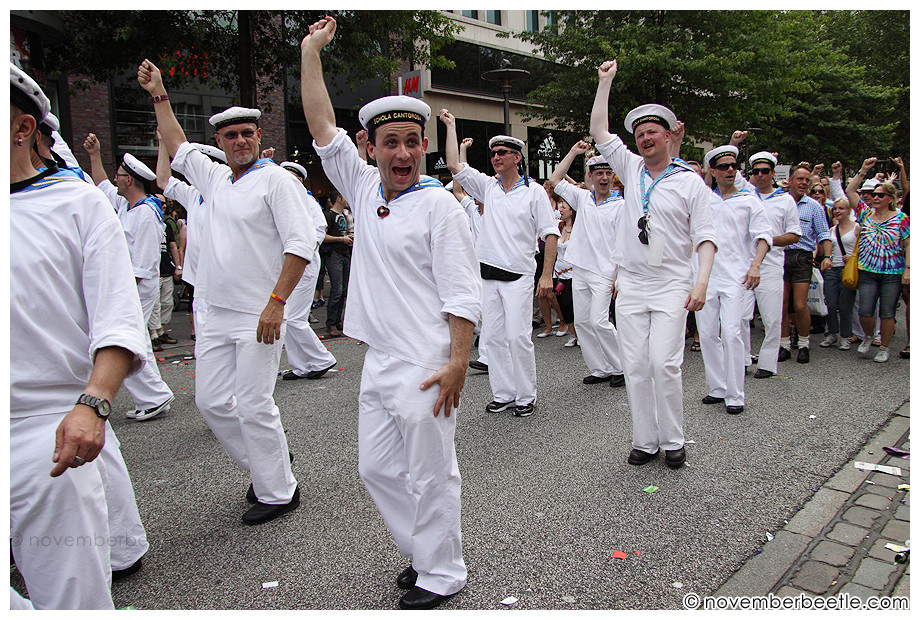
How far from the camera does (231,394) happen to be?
13.1ft

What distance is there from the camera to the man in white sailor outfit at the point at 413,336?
2.85m

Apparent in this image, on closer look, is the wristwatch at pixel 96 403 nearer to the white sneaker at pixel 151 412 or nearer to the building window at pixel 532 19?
the white sneaker at pixel 151 412

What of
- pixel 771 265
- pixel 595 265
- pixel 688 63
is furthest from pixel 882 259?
pixel 688 63

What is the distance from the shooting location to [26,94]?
6.89 ft

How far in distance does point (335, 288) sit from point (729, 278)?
239 inches

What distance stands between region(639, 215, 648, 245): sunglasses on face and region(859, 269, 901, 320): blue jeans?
4.96m

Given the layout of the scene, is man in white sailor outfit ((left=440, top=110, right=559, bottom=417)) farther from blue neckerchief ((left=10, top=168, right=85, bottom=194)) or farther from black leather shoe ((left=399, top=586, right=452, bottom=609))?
blue neckerchief ((left=10, top=168, right=85, bottom=194))

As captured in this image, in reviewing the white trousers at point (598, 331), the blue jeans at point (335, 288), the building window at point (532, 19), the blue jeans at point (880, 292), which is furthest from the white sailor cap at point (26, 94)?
the building window at point (532, 19)

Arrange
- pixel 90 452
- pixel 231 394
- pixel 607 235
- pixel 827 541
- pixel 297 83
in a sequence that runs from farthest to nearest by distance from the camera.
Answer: pixel 297 83, pixel 607 235, pixel 231 394, pixel 827 541, pixel 90 452

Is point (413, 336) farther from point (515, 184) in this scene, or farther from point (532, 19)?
point (532, 19)

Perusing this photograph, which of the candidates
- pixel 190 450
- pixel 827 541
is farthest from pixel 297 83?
pixel 827 541
